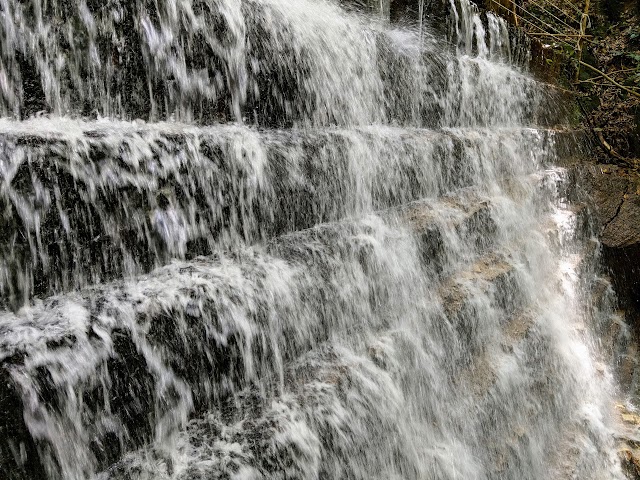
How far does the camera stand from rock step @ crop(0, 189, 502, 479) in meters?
1.27

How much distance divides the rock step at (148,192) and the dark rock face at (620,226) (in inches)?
197

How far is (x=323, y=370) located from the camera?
2115 millimetres

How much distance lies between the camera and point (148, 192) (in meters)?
1.73

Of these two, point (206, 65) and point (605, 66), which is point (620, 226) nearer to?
point (605, 66)

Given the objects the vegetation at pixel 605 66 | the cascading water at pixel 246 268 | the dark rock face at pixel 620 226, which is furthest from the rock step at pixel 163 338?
the vegetation at pixel 605 66

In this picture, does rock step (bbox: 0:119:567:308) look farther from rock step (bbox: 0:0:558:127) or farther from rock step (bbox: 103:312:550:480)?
rock step (bbox: 103:312:550:480)

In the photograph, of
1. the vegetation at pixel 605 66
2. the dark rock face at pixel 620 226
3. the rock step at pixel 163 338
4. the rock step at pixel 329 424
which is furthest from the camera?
the vegetation at pixel 605 66

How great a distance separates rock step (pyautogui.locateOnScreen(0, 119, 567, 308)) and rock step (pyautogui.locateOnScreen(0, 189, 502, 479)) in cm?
9

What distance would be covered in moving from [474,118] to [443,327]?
2794mm

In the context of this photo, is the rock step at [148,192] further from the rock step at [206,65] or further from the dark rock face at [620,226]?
the dark rock face at [620,226]

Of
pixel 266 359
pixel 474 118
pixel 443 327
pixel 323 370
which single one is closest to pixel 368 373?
pixel 323 370

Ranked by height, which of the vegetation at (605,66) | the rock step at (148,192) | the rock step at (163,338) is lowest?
the rock step at (163,338)

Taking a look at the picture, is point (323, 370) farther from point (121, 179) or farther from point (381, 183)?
point (381, 183)

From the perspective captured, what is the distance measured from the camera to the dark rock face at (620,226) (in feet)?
20.6
